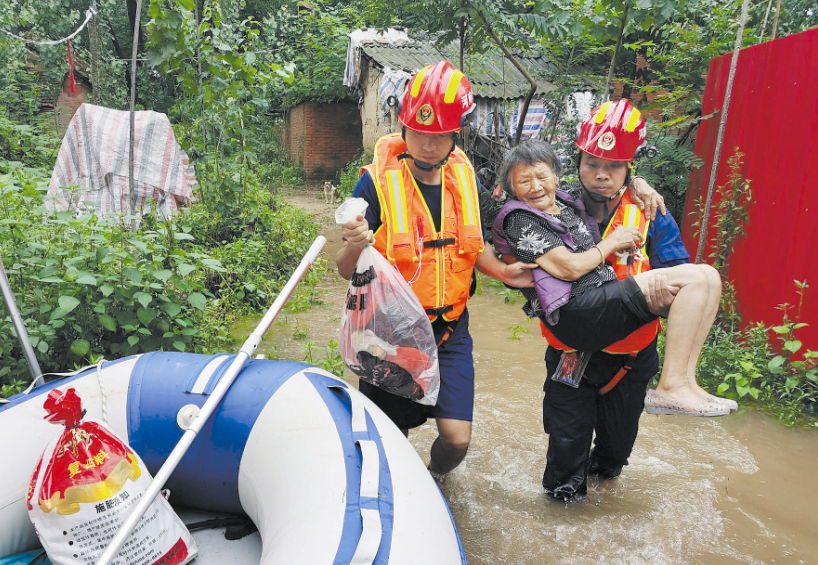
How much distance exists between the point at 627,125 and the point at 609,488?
1.76 m

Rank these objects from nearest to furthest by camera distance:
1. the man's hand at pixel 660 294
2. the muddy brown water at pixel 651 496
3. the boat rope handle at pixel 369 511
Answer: the boat rope handle at pixel 369 511 < the man's hand at pixel 660 294 < the muddy brown water at pixel 651 496

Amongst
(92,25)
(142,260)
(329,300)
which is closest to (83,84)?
(92,25)

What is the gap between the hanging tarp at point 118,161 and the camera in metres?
6.33

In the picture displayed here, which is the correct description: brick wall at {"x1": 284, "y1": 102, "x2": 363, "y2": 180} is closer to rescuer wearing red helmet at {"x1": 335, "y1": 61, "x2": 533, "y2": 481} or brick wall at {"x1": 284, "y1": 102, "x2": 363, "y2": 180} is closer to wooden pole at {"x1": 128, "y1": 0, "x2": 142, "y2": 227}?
wooden pole at {"x1": 128, "y1": 0, "x2": 142, "y2": 227}

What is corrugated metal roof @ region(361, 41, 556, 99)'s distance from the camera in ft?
34.7

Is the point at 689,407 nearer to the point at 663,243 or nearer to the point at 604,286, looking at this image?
the point at 604,286

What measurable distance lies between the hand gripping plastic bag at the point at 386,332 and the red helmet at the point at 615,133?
3.00ft

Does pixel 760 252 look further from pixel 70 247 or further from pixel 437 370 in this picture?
pixel 70 247

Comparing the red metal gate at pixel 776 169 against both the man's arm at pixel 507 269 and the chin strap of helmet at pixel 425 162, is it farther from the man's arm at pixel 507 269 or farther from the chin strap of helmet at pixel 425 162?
the chin strap of helmet at pixel 425 162

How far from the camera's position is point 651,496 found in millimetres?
2744

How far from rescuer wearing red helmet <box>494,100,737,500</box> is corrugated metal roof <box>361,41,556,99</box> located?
8073 mm

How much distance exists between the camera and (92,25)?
735cm

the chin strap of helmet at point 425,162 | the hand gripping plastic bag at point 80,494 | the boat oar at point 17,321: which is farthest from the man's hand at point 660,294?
the boat oar at point 17,321

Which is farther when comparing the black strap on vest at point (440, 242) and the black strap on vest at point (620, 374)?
the black strap on vest at point (620, 374)
